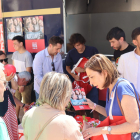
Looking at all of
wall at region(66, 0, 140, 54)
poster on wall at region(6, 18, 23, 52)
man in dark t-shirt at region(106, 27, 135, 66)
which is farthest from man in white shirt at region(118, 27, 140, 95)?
wall at region(66, 0, 140, 54)

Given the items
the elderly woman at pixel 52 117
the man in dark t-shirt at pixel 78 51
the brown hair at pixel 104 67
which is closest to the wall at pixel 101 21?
the man in dark t-shirt at pixel 78 51

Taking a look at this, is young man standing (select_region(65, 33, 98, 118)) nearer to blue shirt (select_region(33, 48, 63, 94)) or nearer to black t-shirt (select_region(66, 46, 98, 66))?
black t-shirt (select_region(66, 46, 98, 66))

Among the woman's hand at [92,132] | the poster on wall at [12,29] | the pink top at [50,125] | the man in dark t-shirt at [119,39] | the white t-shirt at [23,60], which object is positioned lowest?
Answer: the woman's hand at [92,132]

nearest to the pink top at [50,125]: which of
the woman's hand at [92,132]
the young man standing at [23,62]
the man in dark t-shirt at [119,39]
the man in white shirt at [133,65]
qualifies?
the woman's hand at [92,132]

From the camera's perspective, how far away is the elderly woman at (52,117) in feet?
3.86

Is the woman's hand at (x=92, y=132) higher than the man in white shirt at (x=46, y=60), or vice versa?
the man in white shirt at (x=46, y=60)

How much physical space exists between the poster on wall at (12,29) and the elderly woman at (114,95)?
296 centimetres

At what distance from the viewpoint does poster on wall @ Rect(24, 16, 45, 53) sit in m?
3.79

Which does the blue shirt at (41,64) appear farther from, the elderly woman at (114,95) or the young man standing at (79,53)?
the elderly woman at (114,95)

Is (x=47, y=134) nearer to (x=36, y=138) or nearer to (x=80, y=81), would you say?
(x=36, y=138)

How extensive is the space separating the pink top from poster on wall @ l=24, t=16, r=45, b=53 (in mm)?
2721

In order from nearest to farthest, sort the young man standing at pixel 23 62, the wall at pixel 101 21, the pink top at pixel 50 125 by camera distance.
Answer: the pink top at pixel 50 125
the young man standing at pixel 23 62
the wall at pixel 101 21

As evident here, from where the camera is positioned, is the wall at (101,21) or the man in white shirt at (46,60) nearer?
the man in white shirt at (46,60)

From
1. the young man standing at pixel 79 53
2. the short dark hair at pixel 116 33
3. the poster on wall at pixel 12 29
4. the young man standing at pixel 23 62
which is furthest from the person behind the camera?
the poster on wall at pixel 12 29
